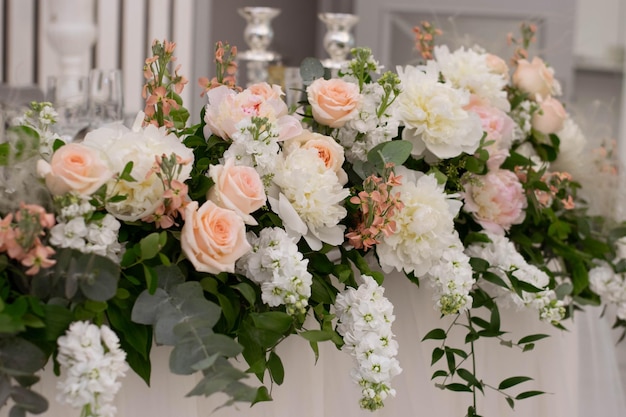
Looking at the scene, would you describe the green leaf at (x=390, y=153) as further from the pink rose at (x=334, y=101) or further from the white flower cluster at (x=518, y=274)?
the white flower cluster at (x=518, y=274)

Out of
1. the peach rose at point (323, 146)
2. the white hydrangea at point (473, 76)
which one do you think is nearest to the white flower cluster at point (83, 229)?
the peach rose at point (323, 146)

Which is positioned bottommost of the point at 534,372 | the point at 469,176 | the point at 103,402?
the point at 534,372

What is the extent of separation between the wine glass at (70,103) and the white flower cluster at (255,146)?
80 cm

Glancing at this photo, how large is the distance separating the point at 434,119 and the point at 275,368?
34cm

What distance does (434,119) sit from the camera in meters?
1.01

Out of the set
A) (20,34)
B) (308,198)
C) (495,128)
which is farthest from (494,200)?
(20,34)

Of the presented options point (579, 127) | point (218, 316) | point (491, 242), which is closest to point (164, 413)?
point (218, 316)

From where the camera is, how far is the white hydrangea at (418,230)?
3.04 feet

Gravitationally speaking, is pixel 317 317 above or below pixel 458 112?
below

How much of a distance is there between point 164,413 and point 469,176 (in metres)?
0.46

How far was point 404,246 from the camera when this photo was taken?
94cm

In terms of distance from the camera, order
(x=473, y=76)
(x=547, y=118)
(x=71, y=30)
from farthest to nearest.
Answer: (x=71, y=30), (x=547, y=118), (x=473, y=76)

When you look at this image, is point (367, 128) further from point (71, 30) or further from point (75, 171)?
point (71, 30)

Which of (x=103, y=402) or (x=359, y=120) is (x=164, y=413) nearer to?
(x=103, y=402)
